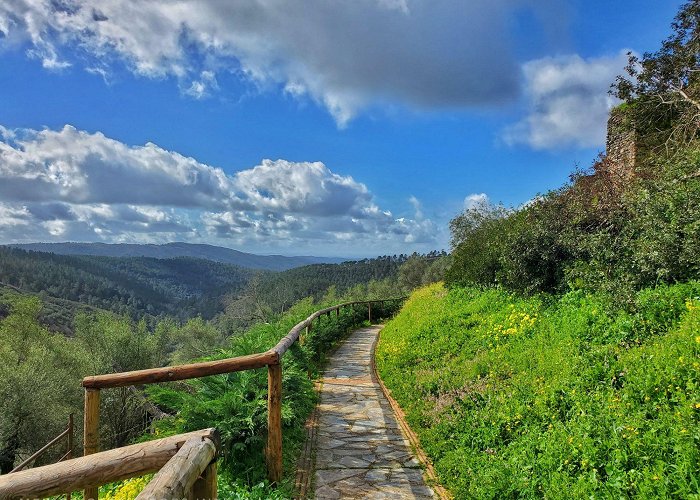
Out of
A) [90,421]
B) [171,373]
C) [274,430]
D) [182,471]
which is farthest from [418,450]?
[182,471]

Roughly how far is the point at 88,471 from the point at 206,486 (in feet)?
1.86

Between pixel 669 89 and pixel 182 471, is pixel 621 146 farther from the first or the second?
pixel 182 471

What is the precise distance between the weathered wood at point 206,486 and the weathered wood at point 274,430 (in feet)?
6.98

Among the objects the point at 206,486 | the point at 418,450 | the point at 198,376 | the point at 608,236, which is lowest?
the point at 418,450

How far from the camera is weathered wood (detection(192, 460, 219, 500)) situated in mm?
→ 2199

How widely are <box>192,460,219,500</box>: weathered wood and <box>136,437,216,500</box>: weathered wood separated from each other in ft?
0.26

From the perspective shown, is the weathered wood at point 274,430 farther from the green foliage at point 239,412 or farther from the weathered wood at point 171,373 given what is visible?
the weathered wood at point 171,373

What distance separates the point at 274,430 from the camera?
4375 mm

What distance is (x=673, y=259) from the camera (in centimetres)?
690

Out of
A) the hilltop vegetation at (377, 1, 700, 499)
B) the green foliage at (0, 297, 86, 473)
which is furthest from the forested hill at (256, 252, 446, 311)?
the hilltop vegetation at (377, 1, 700, 499)

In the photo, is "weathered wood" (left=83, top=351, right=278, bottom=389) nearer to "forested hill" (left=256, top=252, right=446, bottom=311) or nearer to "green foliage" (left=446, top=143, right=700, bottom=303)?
"green foliage" (left=446, top=143, right=700, bottom=303)

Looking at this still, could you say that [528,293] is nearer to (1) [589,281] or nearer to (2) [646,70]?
(1) [589,281]

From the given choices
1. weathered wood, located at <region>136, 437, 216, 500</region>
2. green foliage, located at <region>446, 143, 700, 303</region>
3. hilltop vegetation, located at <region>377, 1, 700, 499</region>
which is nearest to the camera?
weathered wood, located at <region>136, 437, 216, 500</region>

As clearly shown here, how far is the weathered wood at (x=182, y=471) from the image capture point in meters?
1.69
